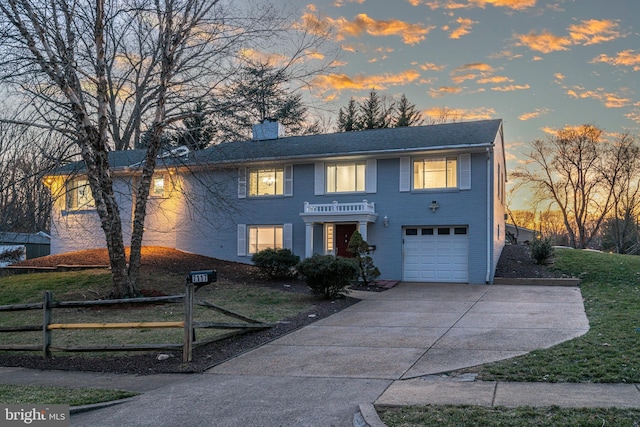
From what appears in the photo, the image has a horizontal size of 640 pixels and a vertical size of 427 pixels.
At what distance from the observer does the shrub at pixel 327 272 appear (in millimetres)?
14815

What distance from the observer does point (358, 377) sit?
7059 mm

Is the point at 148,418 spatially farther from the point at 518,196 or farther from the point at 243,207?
the point at 518,196

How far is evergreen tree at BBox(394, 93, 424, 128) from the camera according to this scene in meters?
48.3

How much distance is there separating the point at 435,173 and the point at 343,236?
4500 millimetres

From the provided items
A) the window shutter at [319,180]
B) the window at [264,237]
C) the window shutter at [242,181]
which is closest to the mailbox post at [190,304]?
the window shutter at [319,180]

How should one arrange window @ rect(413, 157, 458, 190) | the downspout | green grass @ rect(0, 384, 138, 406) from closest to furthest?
green grass @ rect(0, 384, 138, 406)
the downspout
window @ rect(413, 157, 458, 190)

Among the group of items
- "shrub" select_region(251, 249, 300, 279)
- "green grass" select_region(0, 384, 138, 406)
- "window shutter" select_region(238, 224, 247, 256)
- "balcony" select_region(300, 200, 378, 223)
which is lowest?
"green grass" select_region(0, 384, 138, 406)

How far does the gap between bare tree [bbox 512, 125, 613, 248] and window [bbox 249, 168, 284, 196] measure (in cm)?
2833

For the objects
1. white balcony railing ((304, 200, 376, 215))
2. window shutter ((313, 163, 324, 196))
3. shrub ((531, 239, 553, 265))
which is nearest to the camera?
white balcony railing ((304, 200, 376, 215))

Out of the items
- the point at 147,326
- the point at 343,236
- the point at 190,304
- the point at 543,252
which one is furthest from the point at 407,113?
the point at 147,326

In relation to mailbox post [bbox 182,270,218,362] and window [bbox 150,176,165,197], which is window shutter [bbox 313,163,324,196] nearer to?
window [bbox 150,176,165,197]

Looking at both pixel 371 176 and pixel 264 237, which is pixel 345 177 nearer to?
pixel 371 176

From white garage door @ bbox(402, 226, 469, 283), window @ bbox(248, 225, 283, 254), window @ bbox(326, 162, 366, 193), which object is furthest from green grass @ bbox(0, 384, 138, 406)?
window @ bbox(248, 225, 283, 254)

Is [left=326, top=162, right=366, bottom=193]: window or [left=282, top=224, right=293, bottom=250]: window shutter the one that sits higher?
[left=326, top=162, right=366, bottom=193]: window
